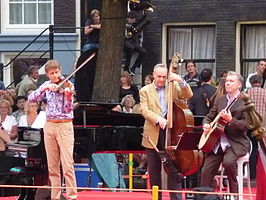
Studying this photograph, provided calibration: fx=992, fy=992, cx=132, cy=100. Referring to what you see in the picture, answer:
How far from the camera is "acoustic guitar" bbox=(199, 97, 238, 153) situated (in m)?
12.5

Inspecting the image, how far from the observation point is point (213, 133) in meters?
12.5

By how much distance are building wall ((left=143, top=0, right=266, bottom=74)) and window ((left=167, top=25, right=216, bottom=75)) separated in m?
0.34

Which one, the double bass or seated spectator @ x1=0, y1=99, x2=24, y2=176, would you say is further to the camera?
seated spectator @ x1=0, y1=99, x2=24, y2=176

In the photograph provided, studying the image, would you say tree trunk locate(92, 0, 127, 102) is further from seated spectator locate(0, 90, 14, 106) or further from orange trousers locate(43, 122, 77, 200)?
orange trousers locate(43, 122, 77, 200)

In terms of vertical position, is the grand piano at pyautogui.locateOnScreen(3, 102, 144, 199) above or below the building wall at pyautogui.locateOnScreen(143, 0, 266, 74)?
below

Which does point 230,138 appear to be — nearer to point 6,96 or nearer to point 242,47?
point 6,96

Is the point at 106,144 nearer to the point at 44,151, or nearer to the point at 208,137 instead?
the point at 44,151

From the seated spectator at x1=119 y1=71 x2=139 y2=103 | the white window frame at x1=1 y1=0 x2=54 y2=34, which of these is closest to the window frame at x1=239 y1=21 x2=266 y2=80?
the seated spectator at x1=119 y1=71 x2=139 y2=103

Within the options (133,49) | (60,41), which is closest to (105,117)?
(133,49)

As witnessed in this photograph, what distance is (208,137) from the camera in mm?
12516

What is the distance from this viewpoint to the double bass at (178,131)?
1283 centimetres

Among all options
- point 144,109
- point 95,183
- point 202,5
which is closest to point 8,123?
point 95,183

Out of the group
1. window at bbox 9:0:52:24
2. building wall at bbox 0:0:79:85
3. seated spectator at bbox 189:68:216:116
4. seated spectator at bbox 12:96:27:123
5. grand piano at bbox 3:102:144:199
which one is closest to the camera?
grand piano at bbox 3:102:144:199

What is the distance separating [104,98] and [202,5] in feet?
18.4
